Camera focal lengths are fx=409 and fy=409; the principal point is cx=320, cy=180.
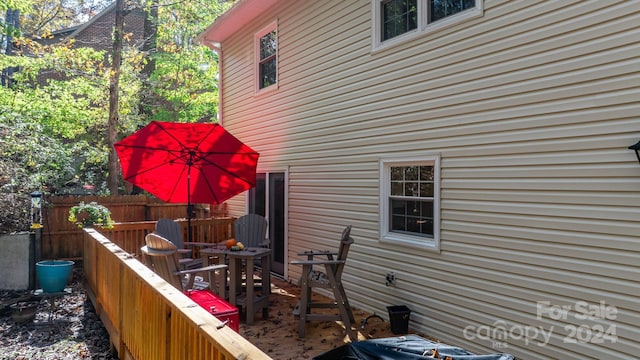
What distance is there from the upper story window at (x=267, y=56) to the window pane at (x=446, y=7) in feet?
12.8

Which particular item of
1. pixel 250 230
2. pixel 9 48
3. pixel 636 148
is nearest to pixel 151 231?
pixel 250 230

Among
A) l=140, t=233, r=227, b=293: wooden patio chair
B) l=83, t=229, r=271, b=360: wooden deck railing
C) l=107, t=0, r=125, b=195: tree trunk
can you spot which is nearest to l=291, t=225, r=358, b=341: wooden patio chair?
l=140, t=233, r=227, b=293: wooden patio chair

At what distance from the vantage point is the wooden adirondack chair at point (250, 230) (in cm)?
684

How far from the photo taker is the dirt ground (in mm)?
4340

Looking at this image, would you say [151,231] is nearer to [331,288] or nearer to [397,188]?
[331,288]

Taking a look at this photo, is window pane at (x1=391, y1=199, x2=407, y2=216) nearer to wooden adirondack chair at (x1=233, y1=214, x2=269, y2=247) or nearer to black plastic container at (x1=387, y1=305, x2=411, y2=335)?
black plastic container at (x1=387, y1=305, x2=411, y2=335)

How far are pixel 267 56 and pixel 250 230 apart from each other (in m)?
3.81

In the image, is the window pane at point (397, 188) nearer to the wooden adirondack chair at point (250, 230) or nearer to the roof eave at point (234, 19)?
the wooden adirondack chair at point (250, 230)

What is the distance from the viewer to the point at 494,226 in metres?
3.99

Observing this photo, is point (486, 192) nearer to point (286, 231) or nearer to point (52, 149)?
point (286, 231)

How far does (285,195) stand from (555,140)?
4999 millimetres

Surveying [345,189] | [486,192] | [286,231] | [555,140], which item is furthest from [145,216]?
[555,140]

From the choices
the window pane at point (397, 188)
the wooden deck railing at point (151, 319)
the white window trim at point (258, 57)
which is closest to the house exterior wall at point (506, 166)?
the window pane at point (397, 188)

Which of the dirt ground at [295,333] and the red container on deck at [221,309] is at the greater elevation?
the red container on deck at [221,309]
